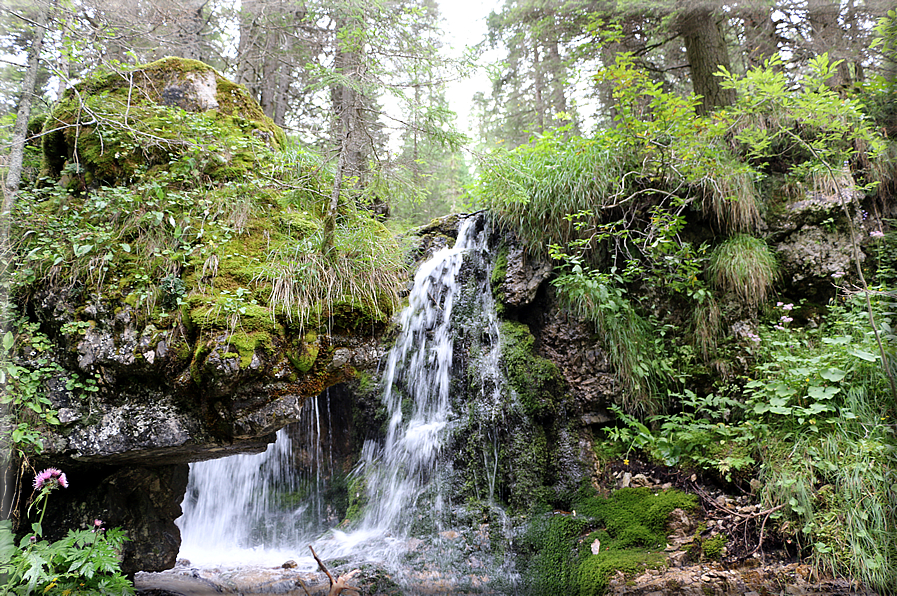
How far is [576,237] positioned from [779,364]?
8.23 feet

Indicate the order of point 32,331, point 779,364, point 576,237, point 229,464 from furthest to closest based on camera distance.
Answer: point 229,464 < point 576,237 < point 779,364 < point 32,331

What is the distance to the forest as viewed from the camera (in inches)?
116

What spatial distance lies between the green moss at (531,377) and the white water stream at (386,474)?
198 mm

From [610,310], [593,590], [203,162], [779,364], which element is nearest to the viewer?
[593,590]

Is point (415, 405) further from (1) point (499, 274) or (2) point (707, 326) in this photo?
(2) point (707, 326)

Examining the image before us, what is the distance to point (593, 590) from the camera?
335 centimetres

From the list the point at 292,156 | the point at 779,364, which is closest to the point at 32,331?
the point at 292,156

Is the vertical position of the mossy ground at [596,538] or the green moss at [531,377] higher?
the green moss at [531,377]

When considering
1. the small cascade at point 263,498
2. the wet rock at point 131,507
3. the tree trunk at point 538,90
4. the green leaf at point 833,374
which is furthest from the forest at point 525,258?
the tree trunk at point 538,90

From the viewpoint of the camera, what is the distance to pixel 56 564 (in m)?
2.57

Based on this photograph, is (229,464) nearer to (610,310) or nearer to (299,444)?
(299,444)

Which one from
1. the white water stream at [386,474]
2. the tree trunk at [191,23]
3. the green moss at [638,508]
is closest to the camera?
the green moss at [638,508]

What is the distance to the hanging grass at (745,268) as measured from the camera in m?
4.73

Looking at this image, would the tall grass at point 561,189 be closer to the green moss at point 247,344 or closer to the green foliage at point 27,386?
the green moss at point 247,344
